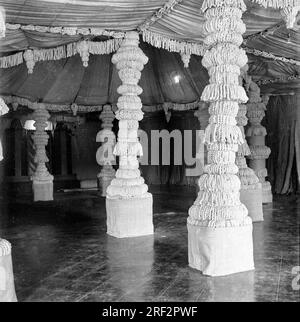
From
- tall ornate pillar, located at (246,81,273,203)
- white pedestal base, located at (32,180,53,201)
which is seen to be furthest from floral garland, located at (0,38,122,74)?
white pedestal base, located at (32,180,53,201)

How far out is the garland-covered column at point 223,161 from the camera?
4359mm

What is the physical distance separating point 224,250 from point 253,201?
10.9ft

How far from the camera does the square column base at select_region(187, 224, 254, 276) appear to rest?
434 cm

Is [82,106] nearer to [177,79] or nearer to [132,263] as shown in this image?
[177,79]

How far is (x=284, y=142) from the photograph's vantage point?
39.0 feet

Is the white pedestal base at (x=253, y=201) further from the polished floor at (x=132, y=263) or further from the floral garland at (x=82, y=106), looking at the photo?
the floral garland at (x=82, y=106)

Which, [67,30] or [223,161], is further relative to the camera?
[67,30]

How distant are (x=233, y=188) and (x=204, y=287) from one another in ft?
3.60

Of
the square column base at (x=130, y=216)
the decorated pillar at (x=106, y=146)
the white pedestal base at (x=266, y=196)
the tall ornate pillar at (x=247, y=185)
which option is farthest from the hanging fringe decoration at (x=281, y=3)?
the decorated pillar at (x=106, y=146)

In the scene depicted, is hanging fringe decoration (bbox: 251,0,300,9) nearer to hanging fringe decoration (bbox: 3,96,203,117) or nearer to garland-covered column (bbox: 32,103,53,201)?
hanging fringe decoration (bbox: 3,96,203,117)

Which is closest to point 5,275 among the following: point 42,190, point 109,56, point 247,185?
point 247,185

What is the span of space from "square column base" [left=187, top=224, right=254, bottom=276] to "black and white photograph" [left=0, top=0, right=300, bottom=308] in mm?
15

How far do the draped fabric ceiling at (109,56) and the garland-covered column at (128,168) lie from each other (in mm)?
571

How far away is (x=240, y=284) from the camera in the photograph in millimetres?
4078
